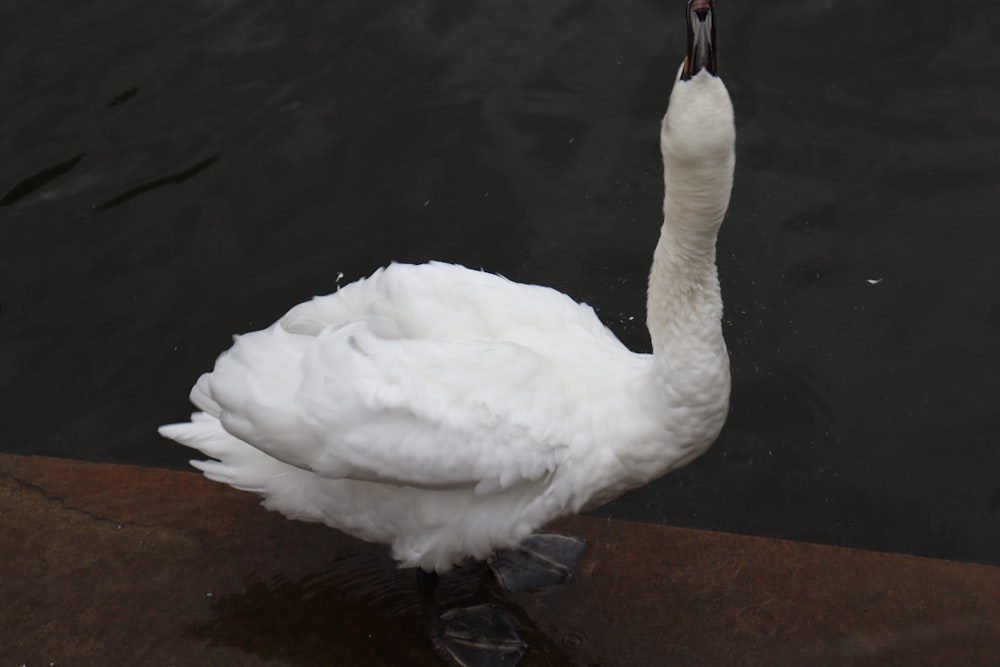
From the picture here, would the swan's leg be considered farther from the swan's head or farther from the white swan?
the swan's head

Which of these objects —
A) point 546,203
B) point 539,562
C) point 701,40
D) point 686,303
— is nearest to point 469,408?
point 686,303

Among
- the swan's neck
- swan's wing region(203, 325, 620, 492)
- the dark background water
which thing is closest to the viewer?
the swan's neck

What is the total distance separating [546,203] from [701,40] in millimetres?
3772

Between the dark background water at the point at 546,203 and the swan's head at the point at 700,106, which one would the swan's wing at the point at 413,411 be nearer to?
the swan's head at the point at 700,106

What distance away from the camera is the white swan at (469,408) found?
3.39m

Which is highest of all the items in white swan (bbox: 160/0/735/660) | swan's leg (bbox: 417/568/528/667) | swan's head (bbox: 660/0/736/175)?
swan's head (bbox: 660/0/736/175)

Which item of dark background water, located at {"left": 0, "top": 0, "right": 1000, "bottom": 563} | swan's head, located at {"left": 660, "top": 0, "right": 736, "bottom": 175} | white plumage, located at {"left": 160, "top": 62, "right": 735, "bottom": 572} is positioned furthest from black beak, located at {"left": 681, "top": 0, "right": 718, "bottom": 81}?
dark background water, located at {"left": 0, "top": 0, "right": 1000, "bottom": 563}

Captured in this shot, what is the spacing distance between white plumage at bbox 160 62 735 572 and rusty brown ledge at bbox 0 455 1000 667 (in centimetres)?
33

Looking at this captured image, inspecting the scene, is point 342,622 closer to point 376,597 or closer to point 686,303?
point 376,597

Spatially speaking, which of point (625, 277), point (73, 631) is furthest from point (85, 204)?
point (73, 631)

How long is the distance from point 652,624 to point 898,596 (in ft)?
2.71

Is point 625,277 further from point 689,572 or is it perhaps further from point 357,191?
point 689,572

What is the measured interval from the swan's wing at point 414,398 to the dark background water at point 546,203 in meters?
1.88

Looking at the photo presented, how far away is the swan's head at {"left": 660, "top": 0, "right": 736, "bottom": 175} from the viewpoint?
9.26 feet
